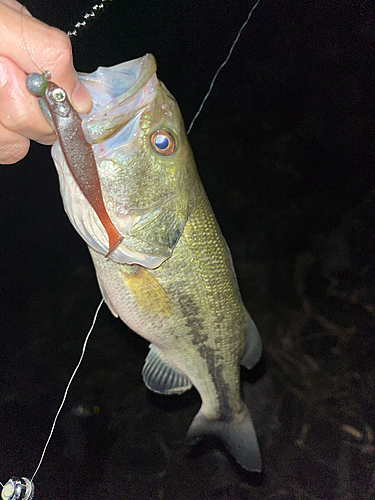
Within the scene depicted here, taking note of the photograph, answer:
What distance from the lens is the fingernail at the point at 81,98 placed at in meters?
0.68

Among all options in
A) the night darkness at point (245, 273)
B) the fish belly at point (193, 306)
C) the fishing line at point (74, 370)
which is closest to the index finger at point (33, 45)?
the fish belly at point (193, 306)

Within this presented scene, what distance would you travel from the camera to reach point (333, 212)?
1822 millimetres

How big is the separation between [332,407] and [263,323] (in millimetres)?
562

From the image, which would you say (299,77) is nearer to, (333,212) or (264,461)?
(333,212)

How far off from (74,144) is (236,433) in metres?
1.44

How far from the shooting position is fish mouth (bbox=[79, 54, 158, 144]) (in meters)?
0.75

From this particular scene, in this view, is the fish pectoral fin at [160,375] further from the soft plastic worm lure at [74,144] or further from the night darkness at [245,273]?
the soft plastic worm lure at [74,144]

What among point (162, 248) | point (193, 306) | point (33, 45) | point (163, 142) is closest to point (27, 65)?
point (33, 45)

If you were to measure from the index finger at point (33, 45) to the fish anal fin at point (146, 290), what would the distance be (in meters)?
0.58

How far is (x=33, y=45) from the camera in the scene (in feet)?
1.86

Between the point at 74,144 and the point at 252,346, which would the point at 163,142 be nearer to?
the point at 74,144

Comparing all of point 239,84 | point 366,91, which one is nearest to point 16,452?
point 239,84

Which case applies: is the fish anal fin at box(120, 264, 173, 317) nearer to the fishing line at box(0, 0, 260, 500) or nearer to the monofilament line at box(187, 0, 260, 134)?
the fishing line at box(0, 0, 260, 500)

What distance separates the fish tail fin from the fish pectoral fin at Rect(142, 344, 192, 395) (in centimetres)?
23
